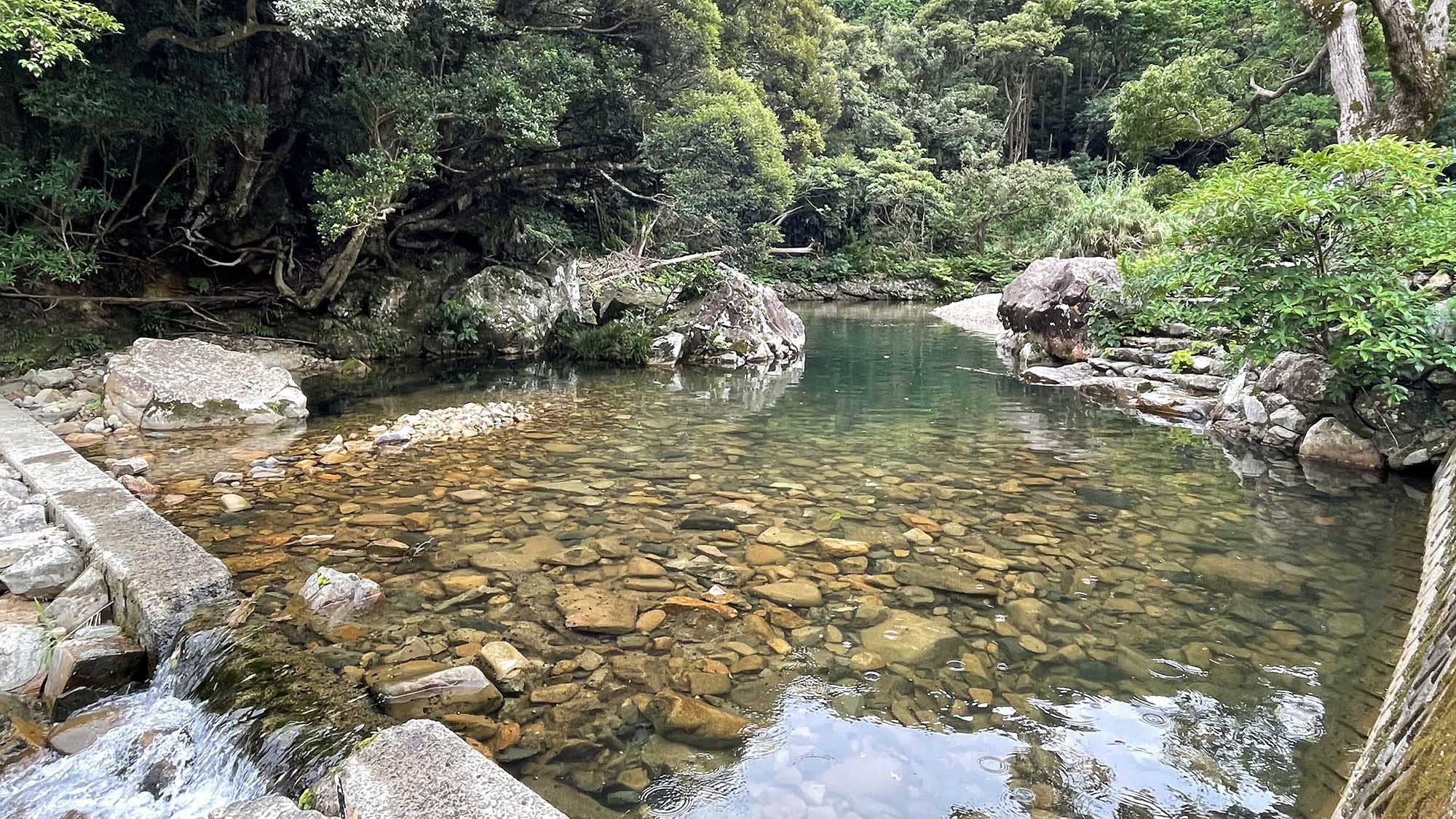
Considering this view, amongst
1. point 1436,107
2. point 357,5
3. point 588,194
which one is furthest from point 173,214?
point 1436,107

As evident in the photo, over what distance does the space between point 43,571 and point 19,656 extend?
2.30 ft

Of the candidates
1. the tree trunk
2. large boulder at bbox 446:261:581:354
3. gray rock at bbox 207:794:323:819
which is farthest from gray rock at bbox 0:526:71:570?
the tree trunk

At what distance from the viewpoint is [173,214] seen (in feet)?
36.9

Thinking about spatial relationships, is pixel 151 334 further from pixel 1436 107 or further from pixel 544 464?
pixel 1436 107

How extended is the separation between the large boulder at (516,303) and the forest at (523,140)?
70cm

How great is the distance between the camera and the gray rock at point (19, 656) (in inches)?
102

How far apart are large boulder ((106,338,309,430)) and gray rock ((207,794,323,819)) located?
21.2 ft

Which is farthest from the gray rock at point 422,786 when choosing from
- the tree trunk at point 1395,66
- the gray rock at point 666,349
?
the gray rock at point 666,349

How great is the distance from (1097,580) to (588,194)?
13114mm

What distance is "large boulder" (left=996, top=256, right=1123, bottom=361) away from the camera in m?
11.9

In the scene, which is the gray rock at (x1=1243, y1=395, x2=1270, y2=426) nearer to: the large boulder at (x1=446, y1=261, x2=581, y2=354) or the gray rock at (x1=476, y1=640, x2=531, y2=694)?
the gray rock at (x1=476, y1=640, x2=531, y2=694)

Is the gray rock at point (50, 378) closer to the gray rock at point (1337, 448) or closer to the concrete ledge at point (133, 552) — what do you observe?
the concrete ledge at point (133, 552)

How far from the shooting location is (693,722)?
266cm

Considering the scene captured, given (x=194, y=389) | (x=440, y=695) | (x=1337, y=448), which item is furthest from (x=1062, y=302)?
(x=194, y=389)
